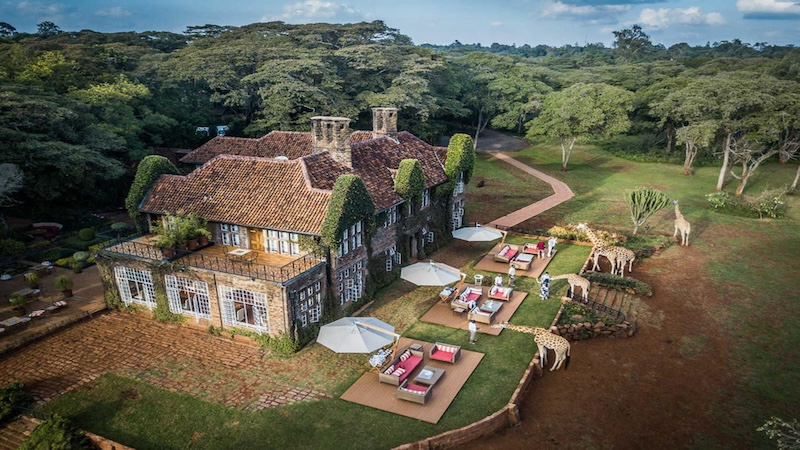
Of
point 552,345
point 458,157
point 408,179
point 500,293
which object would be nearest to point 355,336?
point 552,345

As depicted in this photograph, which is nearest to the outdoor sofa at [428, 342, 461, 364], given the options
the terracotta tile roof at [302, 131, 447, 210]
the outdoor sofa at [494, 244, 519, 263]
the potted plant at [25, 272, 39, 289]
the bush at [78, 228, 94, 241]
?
the terracotta tile roof at [302, 131, 447, 210]

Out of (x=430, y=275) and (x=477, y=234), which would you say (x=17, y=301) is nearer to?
(x=430, y=275)

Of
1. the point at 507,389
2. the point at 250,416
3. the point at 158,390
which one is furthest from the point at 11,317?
the point at 507,389

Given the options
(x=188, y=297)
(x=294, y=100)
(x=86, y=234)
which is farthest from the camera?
(x=294, y=100)

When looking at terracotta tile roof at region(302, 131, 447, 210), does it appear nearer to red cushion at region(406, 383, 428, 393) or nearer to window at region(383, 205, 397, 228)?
window at region(383, 205, 397, 228)

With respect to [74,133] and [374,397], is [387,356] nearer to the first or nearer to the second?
[374,397]

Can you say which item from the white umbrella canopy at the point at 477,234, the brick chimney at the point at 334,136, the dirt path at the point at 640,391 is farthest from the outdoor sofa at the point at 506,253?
the brick chimney at the point at 334,136
